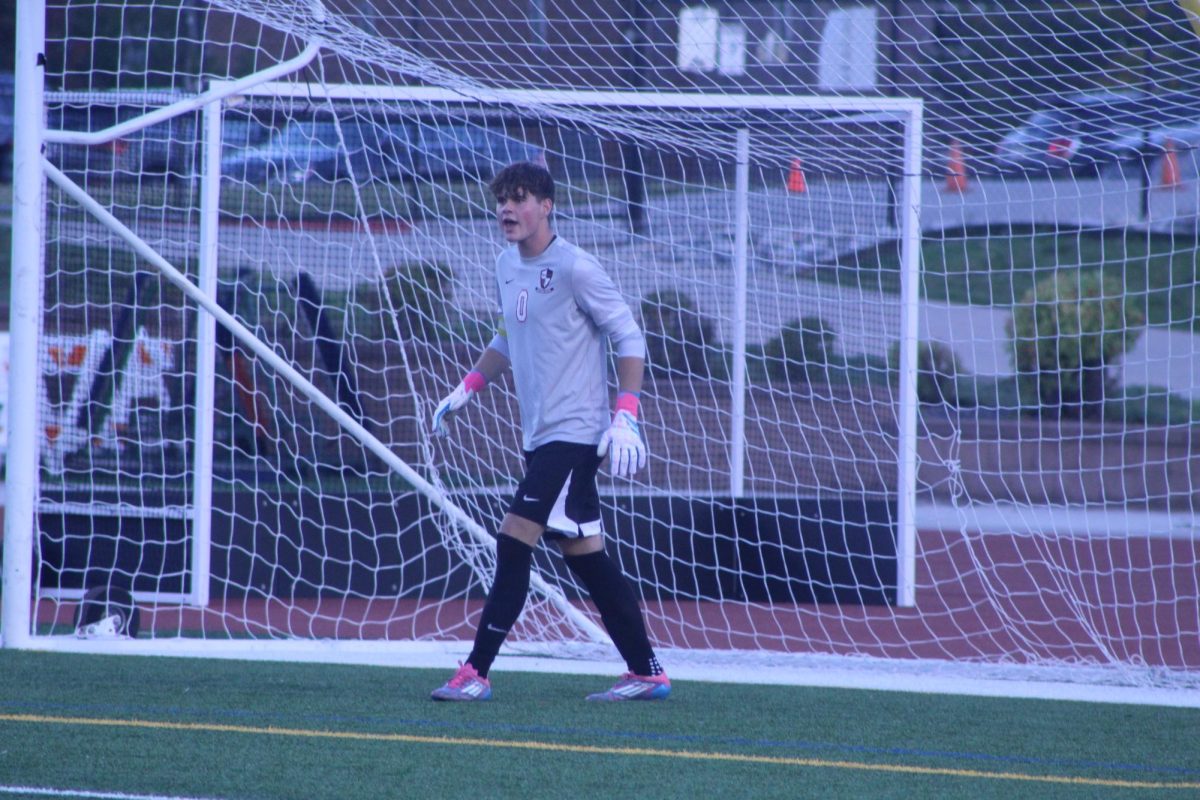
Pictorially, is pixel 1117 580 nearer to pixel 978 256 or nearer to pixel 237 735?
pixel 237 735

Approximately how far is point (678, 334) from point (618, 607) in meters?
3.97

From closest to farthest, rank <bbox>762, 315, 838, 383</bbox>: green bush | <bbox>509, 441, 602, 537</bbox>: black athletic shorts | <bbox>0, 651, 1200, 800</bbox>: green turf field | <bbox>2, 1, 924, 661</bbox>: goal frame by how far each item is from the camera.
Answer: <bbox>0, 651, 1200, 800</bbox>: green turf field < <bbox>509, 441, 602, 537</bbox>: black athletic shorts < <bbox>2, 1, 924, 661</bbox>: goal frame < <bbox>762, 315, 838, 383</bbox>: green bush

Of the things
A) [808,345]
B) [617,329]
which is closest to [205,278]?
[617,329]

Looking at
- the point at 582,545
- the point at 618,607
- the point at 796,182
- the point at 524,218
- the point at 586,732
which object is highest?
the point at 796,182

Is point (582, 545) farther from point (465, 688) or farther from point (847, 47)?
point (847, 47)

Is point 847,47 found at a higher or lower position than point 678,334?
higher

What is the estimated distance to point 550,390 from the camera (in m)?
4.90

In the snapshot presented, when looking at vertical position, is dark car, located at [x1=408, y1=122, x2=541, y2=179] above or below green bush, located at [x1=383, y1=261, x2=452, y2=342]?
above

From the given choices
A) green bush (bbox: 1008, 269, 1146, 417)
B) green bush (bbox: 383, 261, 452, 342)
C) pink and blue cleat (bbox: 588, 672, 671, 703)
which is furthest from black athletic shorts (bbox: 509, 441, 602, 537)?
green bush (bbox: 1008, 269, 1146, 417)

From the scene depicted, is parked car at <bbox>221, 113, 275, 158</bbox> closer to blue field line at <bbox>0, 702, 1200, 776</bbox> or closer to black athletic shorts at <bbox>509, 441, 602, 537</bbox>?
black athletic shorts at <bbox>509, 441, 602, 537</bbox>

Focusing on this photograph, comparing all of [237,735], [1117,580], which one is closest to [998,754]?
[237,735]

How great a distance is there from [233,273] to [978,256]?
12069 millimetres

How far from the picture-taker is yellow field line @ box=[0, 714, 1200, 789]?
3963 millimetres

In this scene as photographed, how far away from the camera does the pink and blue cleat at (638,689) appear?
507 cm
